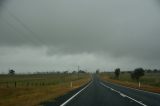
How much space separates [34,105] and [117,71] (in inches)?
5348

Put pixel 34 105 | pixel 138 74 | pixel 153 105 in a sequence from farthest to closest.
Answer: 1. pixel 138 74
2. pixel 34 105
3. pixel 153 105

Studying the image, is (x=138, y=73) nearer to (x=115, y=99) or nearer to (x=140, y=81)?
(x=140, y=81)

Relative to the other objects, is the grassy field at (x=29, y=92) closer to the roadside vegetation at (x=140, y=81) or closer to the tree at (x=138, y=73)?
the roadside vegetation at (x=140, y=81)

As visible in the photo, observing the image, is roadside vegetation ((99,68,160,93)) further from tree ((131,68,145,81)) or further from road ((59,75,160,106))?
road ((59,75,160,106))

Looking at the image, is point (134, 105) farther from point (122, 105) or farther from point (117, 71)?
point (117, 71)

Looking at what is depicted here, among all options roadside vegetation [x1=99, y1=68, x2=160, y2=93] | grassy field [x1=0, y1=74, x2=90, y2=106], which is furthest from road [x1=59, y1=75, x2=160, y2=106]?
roadside vegetation [x1=99, y1=68, x2=160, y2=93]

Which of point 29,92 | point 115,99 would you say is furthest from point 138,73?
point 115,99

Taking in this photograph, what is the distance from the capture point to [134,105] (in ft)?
56.6

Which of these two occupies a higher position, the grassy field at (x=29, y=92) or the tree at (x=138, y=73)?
the tree at (x=138, y=73)

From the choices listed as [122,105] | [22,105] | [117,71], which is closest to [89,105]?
[122,105]

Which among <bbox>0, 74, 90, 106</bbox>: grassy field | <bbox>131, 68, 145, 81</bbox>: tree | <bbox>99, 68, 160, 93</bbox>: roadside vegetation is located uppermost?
<bbox>131, 68, 145, 81</bbox>: tree

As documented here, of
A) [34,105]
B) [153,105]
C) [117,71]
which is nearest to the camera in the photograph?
[153,105]

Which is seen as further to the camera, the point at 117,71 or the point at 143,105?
the point at 117,71

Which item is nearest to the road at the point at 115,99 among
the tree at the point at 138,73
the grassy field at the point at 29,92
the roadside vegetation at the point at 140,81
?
the grassy field at the point at 29,92
